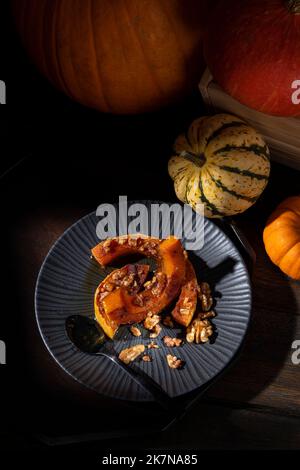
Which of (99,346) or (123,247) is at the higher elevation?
(123,247)

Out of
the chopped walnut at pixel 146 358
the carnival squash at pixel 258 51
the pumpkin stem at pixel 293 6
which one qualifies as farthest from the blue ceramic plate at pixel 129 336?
the pumpkin stem at pixel 293 6

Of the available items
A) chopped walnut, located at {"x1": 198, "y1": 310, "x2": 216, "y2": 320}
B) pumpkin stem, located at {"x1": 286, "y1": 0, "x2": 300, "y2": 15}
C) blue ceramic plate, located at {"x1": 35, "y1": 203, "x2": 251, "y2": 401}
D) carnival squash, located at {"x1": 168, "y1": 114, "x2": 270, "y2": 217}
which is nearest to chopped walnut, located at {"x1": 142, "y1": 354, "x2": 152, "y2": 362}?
blue ceramic plate, located at {"x1": 35, "y1": 203, "x2": 251, "y2": 401}

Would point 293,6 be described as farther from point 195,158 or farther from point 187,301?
point 187,301

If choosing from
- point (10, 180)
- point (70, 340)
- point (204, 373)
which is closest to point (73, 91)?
point (10, 180)

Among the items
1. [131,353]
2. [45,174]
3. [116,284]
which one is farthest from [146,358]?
[45,174]

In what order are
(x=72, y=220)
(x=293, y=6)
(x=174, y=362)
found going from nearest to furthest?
(x=293, y=6) → (x=174, y=362) → (x=72, y=220)

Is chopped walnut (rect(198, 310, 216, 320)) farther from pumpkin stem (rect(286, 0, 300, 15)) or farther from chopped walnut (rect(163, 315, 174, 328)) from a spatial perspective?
pumpkin stem (rect(286, 0, 300, 15))

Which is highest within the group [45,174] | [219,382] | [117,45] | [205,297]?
[117,45]

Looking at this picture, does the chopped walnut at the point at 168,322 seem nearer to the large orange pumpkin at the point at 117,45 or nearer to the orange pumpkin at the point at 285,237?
the orange pumpkin at the point at 285,237
